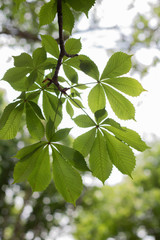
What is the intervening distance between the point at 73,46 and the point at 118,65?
203mm

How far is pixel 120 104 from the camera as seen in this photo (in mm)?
920

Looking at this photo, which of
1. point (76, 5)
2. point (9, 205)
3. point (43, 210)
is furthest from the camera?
point (9, 205)

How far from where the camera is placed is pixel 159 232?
7.61m

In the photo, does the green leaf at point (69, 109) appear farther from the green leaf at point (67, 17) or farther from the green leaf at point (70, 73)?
the green leaf at point (67, 17)

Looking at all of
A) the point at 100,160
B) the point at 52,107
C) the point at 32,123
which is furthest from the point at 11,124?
the point at 100,160

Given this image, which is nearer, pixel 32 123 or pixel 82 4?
pixel 82 4

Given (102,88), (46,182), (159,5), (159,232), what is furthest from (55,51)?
(159,232)

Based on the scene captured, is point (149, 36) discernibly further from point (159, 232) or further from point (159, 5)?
point (159, 232)

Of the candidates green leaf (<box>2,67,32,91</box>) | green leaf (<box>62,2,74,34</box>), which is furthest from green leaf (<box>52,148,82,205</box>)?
green leaf (<box>62,2,74,34</box>)

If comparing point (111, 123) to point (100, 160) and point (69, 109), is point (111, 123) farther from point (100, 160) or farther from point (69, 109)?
point (69, 109)

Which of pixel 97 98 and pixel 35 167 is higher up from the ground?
pixel 97 98

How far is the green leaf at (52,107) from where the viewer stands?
36.9 inches

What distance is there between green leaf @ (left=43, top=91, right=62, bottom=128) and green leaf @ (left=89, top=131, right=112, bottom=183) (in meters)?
0.19

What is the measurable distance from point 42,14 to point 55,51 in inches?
6.0
